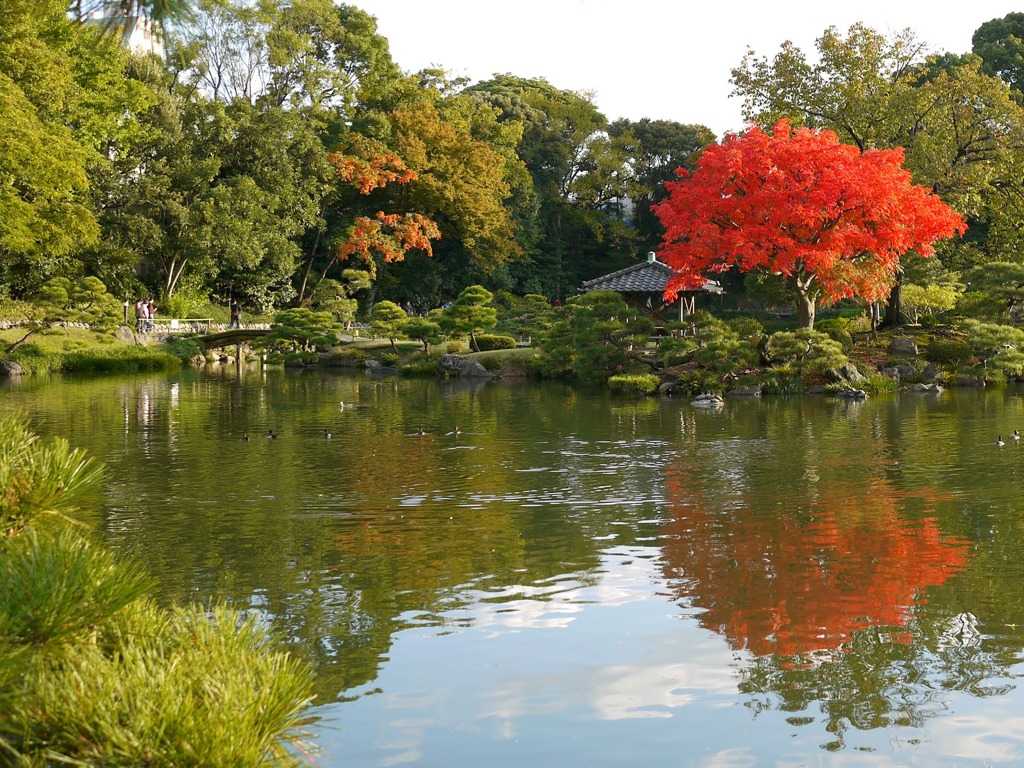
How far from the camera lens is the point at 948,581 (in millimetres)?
7879

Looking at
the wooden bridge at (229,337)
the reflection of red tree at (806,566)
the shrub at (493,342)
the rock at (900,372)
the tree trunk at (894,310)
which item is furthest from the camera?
the wooden bridge at (229,337)

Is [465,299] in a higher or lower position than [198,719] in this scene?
higher

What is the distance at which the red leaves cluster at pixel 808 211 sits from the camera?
76.3ft

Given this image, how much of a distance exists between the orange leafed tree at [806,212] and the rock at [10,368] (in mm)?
18721

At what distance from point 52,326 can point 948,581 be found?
32.4 meters

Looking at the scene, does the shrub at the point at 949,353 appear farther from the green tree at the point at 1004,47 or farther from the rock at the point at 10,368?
the rock at the point at 10,368

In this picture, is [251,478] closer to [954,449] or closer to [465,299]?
[954,449]

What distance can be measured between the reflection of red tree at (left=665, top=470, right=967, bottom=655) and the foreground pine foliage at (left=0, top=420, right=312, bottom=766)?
13.0ft

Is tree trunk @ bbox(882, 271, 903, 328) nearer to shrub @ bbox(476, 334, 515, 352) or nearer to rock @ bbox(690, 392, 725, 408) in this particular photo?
rock @ bbox(690, 392, 725, 408)

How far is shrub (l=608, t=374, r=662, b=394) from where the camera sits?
24766 millimetres

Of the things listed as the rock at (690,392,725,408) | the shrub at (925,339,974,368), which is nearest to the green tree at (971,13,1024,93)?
the shrub at (925,339,974,368)

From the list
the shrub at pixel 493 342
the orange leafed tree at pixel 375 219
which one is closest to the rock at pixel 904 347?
the shrub at pixel 493 342

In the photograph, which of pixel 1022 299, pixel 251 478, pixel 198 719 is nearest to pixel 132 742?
pixel 198 719

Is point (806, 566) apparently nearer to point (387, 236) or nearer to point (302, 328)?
point (302, 328)
